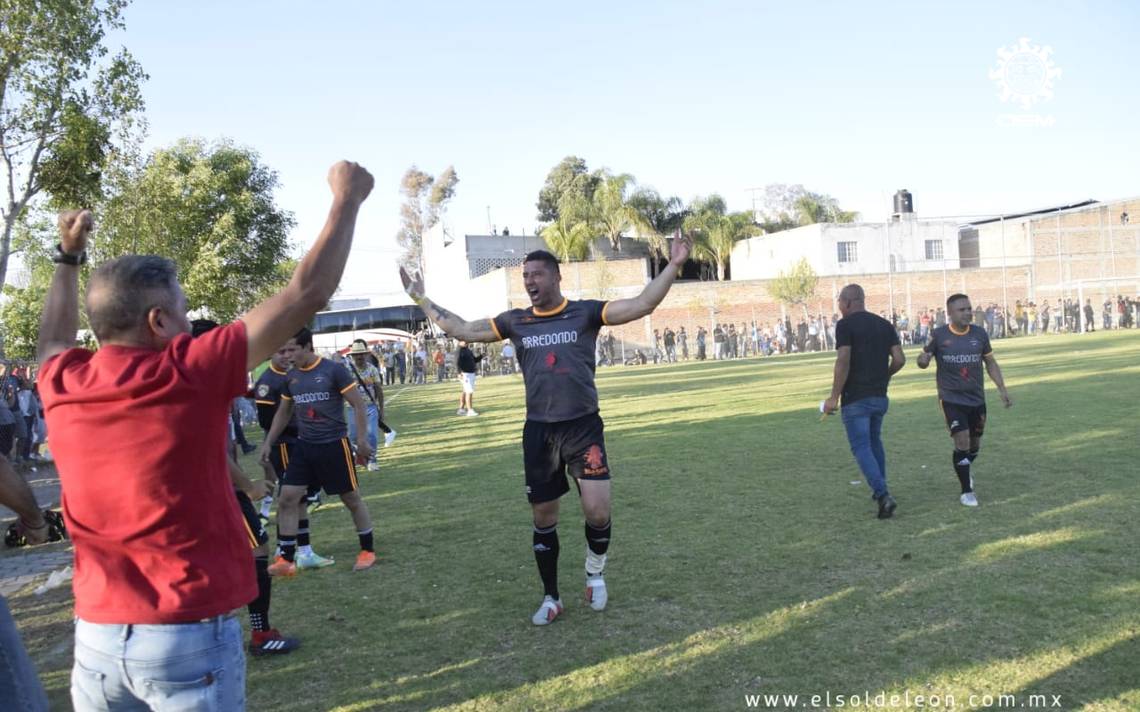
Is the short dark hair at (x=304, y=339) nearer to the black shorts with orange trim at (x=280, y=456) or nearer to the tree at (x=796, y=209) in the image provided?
the black shorts with orange trim at (x=280, y=456)

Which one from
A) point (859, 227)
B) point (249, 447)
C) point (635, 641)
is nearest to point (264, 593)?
point (635, 641)

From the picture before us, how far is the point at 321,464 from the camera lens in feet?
23.7

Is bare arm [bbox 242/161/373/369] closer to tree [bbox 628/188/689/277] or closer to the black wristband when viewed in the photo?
the black wristband

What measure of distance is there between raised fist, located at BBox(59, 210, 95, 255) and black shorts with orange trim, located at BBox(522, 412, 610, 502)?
10.3 ft

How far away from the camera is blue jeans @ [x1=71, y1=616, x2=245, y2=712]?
230 cm

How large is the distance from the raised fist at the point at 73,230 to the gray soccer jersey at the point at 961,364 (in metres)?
7.43

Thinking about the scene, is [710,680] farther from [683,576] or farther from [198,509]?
[198,509]

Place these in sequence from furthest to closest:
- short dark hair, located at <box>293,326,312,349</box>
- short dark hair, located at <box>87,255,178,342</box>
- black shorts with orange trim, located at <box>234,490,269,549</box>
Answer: short dark hair, located at <box>293,326,312,349</box>
black shorts with orange trim, located at <box>234,490,269,549</box>
short dark hair, located at <box>87,255,178,342</box>

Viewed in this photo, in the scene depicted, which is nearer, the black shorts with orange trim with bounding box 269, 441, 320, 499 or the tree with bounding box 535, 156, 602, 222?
the black shorts with orange trim with bounding box 269, 441, 320, 499

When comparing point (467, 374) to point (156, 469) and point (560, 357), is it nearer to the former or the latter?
point (560, 357)

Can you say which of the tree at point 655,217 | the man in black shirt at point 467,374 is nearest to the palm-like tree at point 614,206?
the tree at point 655,217

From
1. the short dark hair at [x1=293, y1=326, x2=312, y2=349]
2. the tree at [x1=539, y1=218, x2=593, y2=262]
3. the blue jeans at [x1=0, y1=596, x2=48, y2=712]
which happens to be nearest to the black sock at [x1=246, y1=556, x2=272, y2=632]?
the short dark hair at [x1=293, y1=326, x2=312, y2=349]

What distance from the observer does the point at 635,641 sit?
5148 mm

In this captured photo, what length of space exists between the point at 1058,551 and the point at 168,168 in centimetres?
2411
